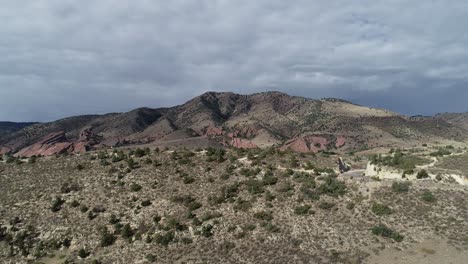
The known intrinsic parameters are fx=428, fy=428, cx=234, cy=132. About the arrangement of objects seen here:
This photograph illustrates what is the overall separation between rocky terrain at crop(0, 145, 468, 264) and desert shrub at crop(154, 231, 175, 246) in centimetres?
9

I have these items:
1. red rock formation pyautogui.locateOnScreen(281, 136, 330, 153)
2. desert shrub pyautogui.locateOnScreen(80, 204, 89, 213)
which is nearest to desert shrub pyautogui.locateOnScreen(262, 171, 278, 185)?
desert shrub pyautogui.locateOnScreen(80, 204, 89, 213)

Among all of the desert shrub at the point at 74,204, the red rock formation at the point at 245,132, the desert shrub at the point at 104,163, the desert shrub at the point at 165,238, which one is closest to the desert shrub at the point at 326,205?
the desert shrub at the point at 165,238

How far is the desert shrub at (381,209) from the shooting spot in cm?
3659

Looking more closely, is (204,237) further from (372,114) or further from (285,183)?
(372,114)

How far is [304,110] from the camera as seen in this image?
19225 centimetres

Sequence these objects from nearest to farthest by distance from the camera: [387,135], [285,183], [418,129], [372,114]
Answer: [285,183], [387,135], [418,129], [372,114]

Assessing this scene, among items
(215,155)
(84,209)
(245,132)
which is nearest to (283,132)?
(245,132)

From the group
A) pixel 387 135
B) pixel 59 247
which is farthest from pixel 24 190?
pixel 387 135

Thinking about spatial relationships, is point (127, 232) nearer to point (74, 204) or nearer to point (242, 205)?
point (74, 204)

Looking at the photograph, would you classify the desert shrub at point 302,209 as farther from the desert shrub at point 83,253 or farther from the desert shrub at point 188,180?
the desert shrub at point 83,253

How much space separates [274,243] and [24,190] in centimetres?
2922

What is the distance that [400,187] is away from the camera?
132 feet

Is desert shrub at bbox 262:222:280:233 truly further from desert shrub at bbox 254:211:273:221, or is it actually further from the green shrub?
the green shrub

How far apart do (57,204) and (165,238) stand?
565 inches
